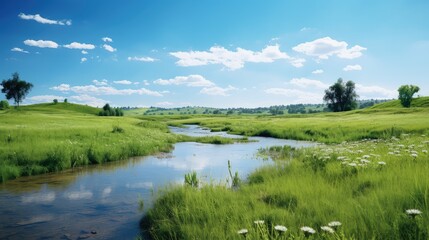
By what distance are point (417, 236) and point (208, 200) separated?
5.71m

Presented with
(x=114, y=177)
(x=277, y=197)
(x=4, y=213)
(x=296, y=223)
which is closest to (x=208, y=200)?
(x=277, y=197)

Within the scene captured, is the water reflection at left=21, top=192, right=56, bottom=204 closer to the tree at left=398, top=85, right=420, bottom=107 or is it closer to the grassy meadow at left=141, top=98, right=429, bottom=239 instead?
the grassy meadow at left=141, top=98, right=429, bottom=239

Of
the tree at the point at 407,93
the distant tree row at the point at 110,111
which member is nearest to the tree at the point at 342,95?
the tree at the point at 407,93

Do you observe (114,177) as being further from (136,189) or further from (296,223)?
(296,223)

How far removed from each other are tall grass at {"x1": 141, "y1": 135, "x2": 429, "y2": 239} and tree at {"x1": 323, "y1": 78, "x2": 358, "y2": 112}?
124652mm

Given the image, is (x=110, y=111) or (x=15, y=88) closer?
(x=15, y=88)

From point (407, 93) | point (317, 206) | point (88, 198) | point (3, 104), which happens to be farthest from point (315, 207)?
point (3, 104)

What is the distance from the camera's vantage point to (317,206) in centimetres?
774

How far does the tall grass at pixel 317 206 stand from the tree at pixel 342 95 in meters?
125

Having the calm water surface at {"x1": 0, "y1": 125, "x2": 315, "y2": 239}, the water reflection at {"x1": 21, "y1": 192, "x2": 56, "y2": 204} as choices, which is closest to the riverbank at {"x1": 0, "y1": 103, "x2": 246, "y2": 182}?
the calm water surface at {"x1": 0, "y1": 125, "x2": 315, "y2": 239}

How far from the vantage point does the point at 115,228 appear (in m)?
10.3

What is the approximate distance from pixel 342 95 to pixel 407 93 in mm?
23052

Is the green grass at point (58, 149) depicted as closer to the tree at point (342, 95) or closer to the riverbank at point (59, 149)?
the riverbank at point (59, 149)

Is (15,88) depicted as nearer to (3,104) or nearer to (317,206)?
(3,104)
